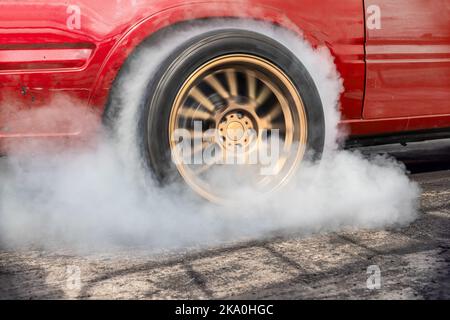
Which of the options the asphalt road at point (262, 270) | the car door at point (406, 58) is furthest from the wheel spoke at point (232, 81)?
the asphalt road at point (262, 270)

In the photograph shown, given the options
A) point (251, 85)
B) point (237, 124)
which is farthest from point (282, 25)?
point (237, 124)

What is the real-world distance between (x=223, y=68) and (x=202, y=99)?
0.20 meters

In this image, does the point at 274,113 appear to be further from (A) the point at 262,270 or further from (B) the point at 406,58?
(A) the point at 262,270

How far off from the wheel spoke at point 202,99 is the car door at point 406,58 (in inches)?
33.7

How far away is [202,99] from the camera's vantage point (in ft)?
10.9

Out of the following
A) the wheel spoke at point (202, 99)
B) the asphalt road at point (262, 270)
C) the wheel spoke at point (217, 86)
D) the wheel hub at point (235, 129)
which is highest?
the wheel spoke at point (217, 86)

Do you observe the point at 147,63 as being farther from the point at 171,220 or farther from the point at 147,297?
the point at 147,297

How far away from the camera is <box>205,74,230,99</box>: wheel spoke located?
3.34 metres

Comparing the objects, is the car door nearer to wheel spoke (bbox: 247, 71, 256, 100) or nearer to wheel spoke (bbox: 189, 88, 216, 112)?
wheel spoke (bbox: 247, 71, 256, 100)

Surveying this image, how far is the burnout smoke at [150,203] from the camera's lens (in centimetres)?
310

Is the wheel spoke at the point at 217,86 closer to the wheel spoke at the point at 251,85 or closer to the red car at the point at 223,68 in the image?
the red car at the point at 223,68

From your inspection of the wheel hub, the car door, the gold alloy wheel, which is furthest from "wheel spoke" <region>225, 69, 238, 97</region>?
the car door

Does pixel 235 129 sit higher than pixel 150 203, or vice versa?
pixel 235 129
